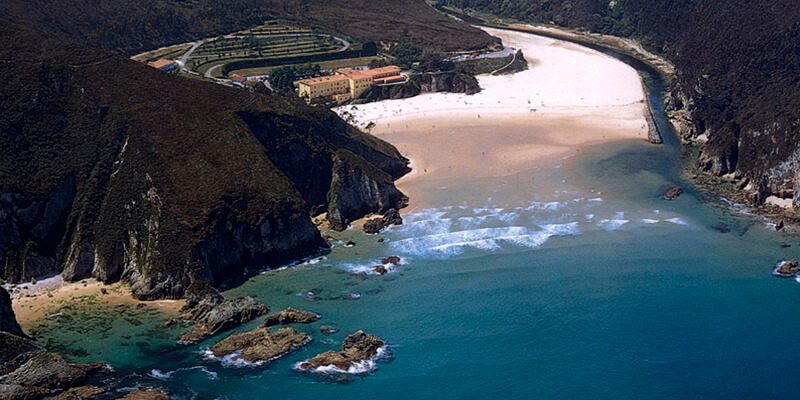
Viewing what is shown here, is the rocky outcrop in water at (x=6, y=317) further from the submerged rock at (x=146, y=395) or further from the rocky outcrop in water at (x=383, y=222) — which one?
the rocky outcrop in water at (x=383, y=222)

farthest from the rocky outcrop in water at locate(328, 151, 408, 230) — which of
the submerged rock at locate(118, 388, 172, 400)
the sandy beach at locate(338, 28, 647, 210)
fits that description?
the submerged rock at locate(118, 388, 172, 400)

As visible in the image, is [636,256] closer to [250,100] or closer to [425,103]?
[250,100]

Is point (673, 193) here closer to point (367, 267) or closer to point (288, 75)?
point (367, 267)

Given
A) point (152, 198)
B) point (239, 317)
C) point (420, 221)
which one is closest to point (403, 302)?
point (239, 317)

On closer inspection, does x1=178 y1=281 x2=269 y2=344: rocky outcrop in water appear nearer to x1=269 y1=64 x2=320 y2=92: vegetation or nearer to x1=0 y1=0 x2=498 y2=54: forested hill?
x1=269 y1=64 x2=320 y2=92: vegetation

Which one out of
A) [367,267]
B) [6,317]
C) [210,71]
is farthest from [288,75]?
[6,317]

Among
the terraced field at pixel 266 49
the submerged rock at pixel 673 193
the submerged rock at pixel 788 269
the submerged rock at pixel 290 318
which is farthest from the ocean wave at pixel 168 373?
the terraced field at pixel 266 49
